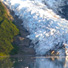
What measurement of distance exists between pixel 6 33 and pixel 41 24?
828 cm

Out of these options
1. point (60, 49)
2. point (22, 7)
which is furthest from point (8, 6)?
point (60, 49)

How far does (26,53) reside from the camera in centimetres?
7531

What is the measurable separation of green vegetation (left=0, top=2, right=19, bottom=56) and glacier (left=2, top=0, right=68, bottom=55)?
11.8 feet

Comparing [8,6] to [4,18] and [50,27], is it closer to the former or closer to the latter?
[4,18]

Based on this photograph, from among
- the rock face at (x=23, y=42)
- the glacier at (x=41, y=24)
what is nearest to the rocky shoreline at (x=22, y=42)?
the rock face at (x=23, y=42)

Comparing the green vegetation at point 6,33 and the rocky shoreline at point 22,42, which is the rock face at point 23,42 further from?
the green vegetation at point 6,33

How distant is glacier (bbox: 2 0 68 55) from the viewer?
76.7m

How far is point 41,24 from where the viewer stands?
80.3 m

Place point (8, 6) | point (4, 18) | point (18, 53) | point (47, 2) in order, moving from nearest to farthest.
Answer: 1. point (18, 53)
2. point (4, 18)
3. point (8, 6)
4. point (47, 2)

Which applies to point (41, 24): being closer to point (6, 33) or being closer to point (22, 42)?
point (22, 42)

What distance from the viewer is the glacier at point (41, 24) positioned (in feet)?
252

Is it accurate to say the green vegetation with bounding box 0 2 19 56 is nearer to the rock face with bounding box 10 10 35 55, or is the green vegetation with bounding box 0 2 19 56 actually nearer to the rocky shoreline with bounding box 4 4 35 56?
the rocky shoreline with bounding box 4 4 35 56

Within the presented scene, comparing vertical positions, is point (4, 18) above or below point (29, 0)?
below

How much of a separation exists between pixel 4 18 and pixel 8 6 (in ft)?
23.2
